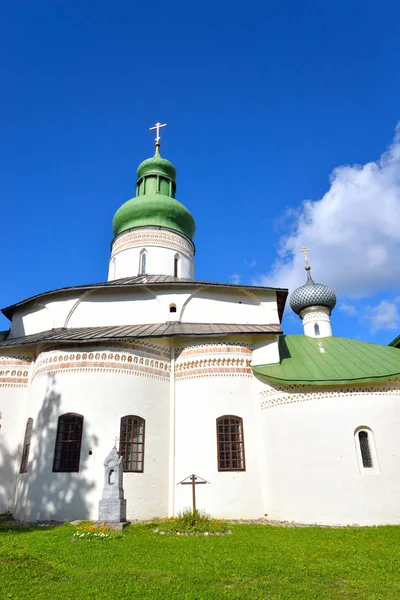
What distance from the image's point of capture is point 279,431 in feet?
37.5

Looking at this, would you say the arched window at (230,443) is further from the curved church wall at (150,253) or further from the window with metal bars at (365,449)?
the curved church wall at (150,253)

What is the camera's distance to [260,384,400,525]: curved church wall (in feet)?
33.5

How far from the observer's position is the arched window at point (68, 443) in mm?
10758

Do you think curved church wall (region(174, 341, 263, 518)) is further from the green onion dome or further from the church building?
the green onion dome

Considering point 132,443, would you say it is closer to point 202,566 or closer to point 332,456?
point 332,456

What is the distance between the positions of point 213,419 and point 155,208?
10.6 meters

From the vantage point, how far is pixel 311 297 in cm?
1705

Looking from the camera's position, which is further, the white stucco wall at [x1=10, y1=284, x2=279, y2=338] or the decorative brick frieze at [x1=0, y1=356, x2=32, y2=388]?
the white stucco wall at [x1=10, y1=284, x2=279, y2=338]

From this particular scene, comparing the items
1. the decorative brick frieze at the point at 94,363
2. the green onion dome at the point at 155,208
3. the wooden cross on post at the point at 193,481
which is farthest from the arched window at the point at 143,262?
the wooden cross on post at the point at 193,481

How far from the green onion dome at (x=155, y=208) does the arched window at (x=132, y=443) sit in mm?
9872

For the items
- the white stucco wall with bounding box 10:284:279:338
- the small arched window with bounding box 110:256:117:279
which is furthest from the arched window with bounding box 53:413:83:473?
the small arched window with bounding box 110:256:117:279

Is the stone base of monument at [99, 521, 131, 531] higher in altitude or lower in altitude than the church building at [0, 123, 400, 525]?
lower

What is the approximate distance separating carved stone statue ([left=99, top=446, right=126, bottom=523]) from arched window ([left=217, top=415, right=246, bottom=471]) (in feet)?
9.48

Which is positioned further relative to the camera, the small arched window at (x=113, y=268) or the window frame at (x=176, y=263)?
the small arched window at (x=113, y=268)
